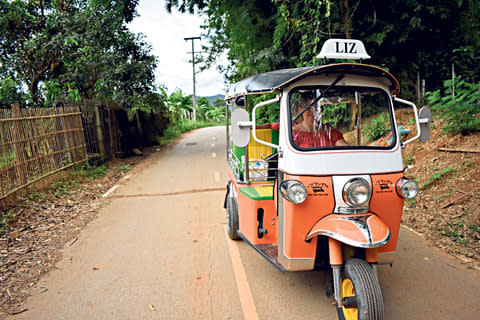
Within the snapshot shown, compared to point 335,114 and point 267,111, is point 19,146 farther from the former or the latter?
point 335,114

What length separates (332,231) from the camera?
3094mm

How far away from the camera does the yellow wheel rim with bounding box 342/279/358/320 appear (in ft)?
10.2

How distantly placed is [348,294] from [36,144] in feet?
25.7

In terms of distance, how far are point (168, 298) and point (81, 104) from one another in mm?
9521

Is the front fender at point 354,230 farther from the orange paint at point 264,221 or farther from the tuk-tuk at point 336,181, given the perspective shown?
the orange paint at point 264,221

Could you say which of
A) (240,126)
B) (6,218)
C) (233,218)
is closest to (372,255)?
(240,126)

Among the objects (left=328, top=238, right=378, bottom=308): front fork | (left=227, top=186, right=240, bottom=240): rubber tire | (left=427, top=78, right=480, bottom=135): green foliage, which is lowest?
(left=227, top=186, right=240, bottom=240): rubber tire

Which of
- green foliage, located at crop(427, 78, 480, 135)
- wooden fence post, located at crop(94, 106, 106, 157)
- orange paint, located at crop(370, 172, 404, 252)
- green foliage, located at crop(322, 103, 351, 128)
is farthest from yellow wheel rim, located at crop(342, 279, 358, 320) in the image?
wooden fence post, located at crop(94, 106, 106, 157)

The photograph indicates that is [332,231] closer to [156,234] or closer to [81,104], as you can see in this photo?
[156,234]

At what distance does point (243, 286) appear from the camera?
411cm

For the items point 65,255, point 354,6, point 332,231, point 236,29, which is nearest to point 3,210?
point 65,255

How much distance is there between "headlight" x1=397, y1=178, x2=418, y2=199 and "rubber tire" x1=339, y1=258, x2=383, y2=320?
814mm

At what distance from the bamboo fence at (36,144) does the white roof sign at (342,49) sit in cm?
639

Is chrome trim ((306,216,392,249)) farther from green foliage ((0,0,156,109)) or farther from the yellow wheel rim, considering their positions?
green foliage ((0,0,156,109))
